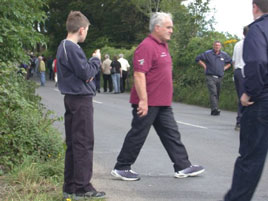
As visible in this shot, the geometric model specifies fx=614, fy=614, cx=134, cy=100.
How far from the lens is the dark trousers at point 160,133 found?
24.0 ft

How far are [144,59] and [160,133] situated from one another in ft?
3.28

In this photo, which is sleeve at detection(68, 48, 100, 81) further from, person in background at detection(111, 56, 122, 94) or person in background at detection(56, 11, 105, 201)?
person in background at detection(111, 56, 122, 94)

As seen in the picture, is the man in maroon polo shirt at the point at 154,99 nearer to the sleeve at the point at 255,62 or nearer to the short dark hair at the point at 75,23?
the short dark hair at the point at 75,23

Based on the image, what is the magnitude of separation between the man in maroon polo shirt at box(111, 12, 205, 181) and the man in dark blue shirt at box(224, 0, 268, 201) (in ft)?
6.72

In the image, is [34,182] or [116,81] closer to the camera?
[34,182]

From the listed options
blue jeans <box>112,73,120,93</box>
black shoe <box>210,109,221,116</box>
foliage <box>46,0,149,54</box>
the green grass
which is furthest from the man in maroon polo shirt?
foliage <box>46,0,149,54</box>

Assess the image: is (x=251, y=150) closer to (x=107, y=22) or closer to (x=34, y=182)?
(x=34, y=182)

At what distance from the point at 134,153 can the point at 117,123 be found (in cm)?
707

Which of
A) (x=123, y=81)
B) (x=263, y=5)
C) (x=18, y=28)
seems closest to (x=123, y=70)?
(x=123, y=81)

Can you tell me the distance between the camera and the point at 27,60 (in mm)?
10438

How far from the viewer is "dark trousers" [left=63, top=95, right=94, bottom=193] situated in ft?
19.5

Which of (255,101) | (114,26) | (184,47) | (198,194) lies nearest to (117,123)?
(198,194)

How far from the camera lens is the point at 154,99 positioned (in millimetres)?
7195

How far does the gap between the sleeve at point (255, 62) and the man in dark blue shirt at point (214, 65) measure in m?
11.7
